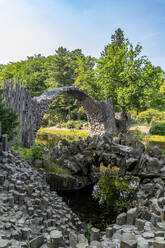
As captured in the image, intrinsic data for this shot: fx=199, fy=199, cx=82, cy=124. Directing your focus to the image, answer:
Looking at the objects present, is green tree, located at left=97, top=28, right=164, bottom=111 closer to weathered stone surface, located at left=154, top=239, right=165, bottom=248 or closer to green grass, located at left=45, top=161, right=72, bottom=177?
green grass, located at left=45, top=161, right=72, bottom=177

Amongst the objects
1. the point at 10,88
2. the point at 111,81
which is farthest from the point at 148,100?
the point at 10,88

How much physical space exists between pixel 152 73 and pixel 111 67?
3875 mm

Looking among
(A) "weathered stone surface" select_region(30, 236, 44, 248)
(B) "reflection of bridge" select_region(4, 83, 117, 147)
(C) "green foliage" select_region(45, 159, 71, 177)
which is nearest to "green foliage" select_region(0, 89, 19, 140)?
(B) "reflection of bridge" select_region(4, 83, 117, 147)

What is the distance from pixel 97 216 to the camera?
17.9ft

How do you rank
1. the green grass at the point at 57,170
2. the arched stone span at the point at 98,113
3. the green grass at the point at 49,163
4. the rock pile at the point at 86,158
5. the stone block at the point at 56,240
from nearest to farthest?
the stone block at the point at 56,240
the rock pile at the point at 86,158
the green grass at the point at 49,163
the green grass at the point at 57,170
the arched stone span at the point at 98,113

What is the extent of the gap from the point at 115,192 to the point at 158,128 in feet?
63.6

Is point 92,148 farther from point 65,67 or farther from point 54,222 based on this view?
point 65,67

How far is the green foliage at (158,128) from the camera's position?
2408cm

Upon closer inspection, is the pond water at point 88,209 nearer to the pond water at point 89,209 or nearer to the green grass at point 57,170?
the pond water at point 89,209

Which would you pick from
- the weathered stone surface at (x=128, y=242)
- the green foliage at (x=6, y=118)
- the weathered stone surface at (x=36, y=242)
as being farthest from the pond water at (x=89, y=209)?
the weathered stone surface at (x=128, y=242)

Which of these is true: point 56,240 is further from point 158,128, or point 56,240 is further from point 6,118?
point 158,128

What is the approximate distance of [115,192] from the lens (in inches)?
280

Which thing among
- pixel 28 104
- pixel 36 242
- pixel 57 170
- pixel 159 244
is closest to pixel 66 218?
pixel 36 242

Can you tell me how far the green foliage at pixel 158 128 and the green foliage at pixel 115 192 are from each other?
17.0 meters
